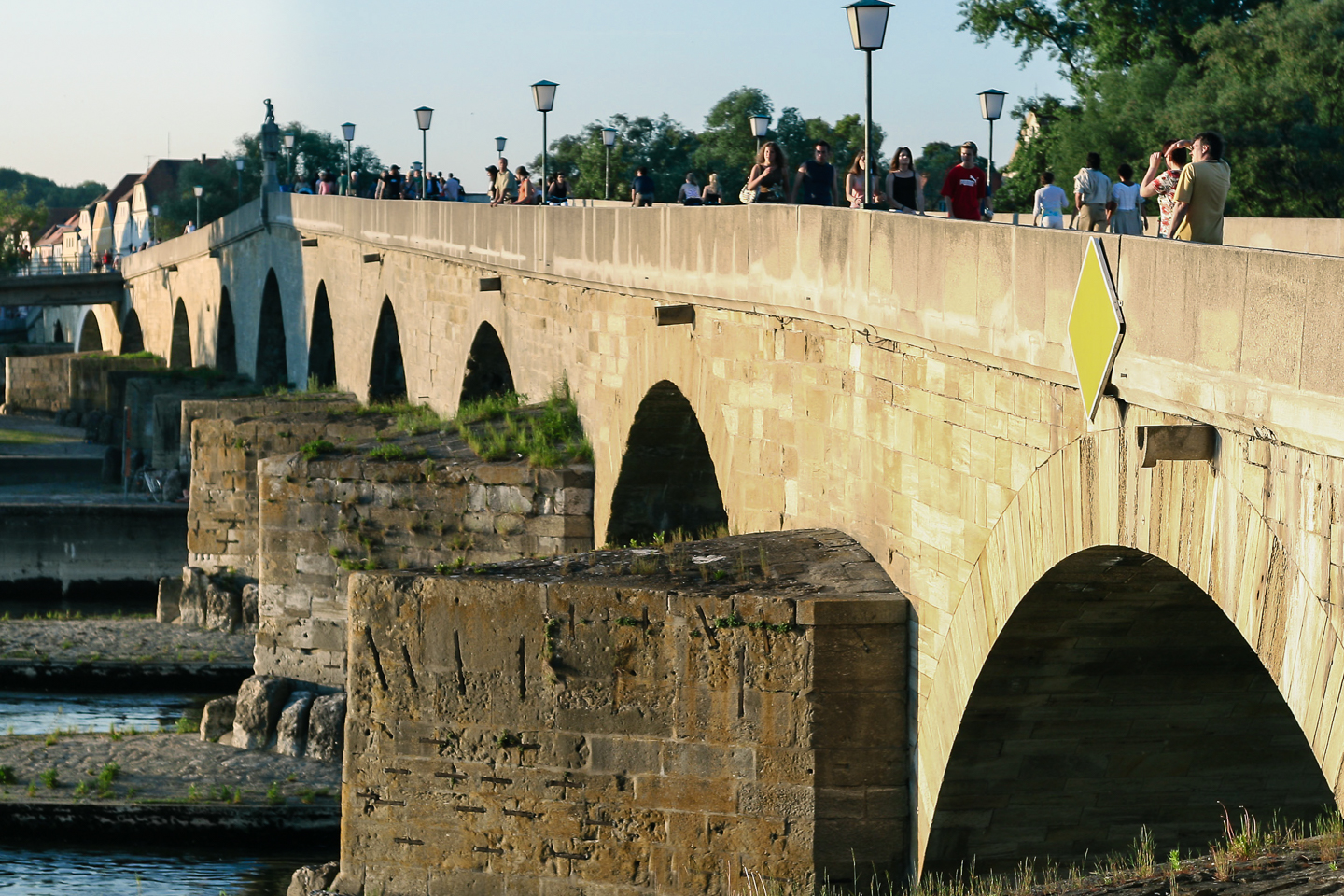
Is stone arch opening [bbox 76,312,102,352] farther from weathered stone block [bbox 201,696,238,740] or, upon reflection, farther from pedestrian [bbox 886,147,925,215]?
pedestrian [bbox 886,147,925,215]

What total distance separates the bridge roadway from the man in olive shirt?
27.0 inches

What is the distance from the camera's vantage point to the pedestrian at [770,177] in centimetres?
1350

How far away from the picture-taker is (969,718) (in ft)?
28.8

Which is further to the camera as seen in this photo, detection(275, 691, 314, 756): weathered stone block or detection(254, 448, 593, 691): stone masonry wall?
detection(275, 691, 314, 756): weathered stone block

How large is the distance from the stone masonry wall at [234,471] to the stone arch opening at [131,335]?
38.6 meters

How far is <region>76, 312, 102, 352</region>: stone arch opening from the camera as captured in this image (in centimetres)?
7662

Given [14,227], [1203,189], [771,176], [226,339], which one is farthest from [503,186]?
[14,227]

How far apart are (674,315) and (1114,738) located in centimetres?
494

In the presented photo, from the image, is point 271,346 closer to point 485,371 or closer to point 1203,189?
point 485,371

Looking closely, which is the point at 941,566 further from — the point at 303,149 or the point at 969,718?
the point at 303,149

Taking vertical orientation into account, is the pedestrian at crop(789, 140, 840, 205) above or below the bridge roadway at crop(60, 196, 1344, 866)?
above

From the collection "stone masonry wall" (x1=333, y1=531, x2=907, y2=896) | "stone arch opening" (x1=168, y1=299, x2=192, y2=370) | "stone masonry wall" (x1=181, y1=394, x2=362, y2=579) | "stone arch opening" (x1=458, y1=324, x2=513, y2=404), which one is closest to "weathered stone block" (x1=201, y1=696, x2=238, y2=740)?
"stone masonry wall" (x1=181, y1=394, x2=362, y2=579)

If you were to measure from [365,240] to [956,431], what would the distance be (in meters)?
18.5

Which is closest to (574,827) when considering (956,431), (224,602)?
(956,431)
